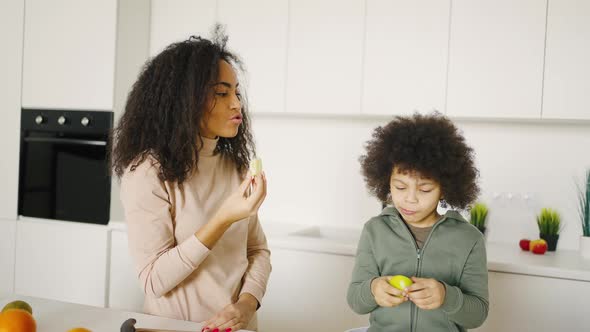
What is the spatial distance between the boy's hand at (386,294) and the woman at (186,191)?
1.10 ft

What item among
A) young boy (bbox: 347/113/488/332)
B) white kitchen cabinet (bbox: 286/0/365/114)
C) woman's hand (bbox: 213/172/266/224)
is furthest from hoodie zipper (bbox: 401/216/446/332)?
white kitchen cabinet (bbox: 286/0/365/114)

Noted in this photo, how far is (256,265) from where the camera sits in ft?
5.11

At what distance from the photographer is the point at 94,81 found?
2.91 m

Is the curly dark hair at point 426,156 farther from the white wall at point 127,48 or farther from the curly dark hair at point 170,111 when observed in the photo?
the white wall at point 127,48

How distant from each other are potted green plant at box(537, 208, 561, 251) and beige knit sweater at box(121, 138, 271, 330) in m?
1.56

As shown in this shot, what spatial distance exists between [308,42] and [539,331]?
1.65 meters

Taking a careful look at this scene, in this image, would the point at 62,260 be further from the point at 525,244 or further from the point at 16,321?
the point at 525,244

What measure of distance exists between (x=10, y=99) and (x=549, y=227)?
287cm

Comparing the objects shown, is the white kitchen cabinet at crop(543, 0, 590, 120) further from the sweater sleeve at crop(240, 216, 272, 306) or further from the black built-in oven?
the black built-in oven

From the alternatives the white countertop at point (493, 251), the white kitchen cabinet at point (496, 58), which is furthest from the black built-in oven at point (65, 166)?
the white kitchen cabinet at point (496, 58)

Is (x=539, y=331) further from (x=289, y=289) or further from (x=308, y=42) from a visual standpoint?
(x=308, y=42)

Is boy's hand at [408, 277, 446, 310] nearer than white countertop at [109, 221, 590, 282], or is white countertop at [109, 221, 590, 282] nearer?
boy's hand at [408, 277, 446, 310]

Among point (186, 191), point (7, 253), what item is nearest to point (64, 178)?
point (7, 253)

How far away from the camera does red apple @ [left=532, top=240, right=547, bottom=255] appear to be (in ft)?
7.93
